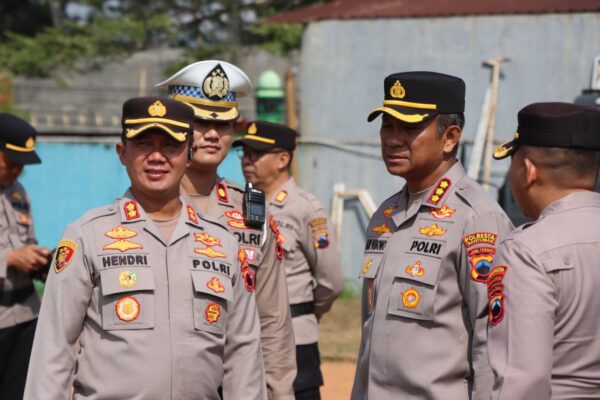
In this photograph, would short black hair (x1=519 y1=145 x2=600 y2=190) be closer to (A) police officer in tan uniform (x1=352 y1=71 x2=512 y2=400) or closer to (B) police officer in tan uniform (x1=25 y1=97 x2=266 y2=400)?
(A) police officer in tan uniform (x1=352 y1=71 x2=512 y2=400)

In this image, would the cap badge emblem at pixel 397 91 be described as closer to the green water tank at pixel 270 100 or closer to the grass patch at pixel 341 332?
the grass patch at pixel 341 332

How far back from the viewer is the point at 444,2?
45.3 feet

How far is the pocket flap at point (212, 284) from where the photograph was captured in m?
3.65

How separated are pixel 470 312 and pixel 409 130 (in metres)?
0.77

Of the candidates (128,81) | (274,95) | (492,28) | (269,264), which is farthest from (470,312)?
(128,81)

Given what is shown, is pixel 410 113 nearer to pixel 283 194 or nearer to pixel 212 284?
pixel 212 284

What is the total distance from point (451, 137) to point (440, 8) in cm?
956

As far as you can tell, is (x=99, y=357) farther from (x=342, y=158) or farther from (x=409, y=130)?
(x=342, y=158)

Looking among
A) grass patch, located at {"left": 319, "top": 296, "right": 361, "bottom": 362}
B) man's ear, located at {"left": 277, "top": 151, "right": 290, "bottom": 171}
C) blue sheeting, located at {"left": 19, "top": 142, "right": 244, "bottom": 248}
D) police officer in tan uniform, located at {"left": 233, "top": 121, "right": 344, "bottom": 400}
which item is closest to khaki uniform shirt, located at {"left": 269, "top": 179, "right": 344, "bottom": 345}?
police officer in tan uniform, located at {"left": 233, "top": 121, "right": 344, "bottom": 400}

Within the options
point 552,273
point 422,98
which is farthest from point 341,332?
point 552,273

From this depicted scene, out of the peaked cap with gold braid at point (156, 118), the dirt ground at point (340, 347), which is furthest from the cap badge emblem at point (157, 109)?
the dirt ground at point (340, 347)

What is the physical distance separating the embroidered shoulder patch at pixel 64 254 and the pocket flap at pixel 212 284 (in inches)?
17.1

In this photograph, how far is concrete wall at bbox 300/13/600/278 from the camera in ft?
40.6

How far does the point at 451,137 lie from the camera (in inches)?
160
